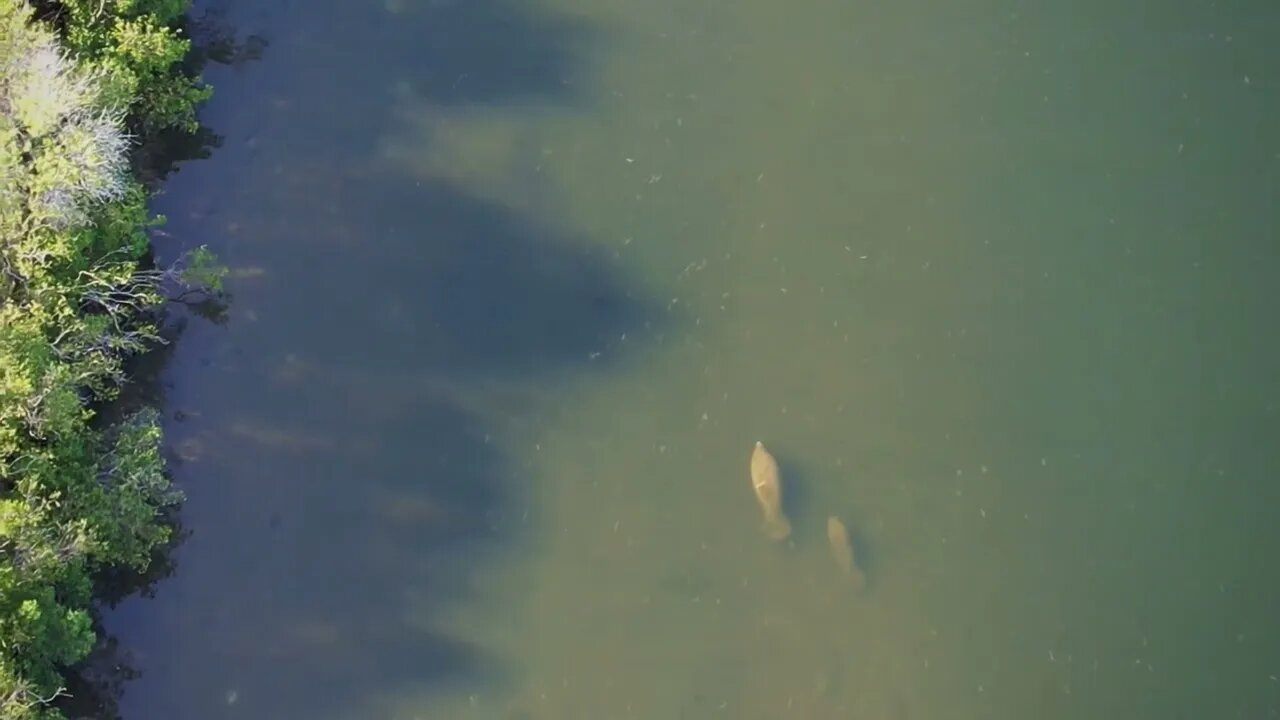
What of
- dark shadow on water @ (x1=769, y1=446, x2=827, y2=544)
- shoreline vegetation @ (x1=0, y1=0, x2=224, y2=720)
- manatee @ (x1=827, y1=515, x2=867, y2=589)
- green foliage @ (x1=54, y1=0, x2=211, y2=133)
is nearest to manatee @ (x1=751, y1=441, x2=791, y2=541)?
dark shadow on water @ (x1=769, y1=446, x2=827, y2=544)

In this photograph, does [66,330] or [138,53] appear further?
[138,53]

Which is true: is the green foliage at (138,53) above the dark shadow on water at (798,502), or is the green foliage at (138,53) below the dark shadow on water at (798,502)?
above

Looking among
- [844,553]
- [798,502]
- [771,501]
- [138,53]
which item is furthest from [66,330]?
[844,553]

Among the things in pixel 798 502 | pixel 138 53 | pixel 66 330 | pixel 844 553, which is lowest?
pixel 844 553

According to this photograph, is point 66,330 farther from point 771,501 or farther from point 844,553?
point 844,553

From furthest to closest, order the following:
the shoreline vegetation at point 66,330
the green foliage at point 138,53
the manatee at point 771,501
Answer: the manatee at point 771,501, the green foliage at point 138,53, the shoreline vegetation at point 66,330

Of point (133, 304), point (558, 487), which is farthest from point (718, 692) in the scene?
point (133, 304)

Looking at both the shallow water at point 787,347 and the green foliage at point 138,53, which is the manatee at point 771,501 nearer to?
the shallow water at point 787,347

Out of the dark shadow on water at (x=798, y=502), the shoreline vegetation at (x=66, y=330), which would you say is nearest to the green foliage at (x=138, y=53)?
the shoreline vegetation at (x=66, y=330)
